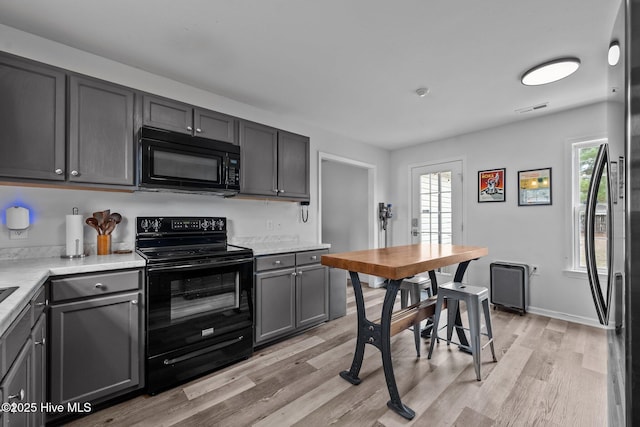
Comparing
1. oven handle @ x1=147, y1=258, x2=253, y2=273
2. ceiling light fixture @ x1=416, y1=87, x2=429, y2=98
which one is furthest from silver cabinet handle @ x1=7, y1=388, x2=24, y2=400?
ceiling light fixture @ x1=416, y1=87, x2=429, y2=98

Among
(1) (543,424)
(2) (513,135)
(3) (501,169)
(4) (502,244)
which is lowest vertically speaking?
(1) (543,424)

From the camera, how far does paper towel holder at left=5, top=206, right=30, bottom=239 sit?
1.96 metres

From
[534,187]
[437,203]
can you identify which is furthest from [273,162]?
[534,187]

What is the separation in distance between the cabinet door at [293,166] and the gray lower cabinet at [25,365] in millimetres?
2139

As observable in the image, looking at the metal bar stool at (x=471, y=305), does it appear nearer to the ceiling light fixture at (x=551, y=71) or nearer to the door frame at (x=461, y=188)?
the ceiling light fixture at (x=551, y=71)

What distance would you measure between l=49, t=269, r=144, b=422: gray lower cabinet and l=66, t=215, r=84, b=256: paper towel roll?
0.48 metres

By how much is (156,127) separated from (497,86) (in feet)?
10.4

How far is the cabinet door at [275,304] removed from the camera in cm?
269

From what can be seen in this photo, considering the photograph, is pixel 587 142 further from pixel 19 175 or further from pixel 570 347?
pixel 19 175

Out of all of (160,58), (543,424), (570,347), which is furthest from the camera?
(570,347)

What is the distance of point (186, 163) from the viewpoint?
242 centimetres

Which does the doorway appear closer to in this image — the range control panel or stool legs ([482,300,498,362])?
stool legs ([482,300,498,362])

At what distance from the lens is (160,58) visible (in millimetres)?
2354

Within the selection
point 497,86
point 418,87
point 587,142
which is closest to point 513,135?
point 587,142
